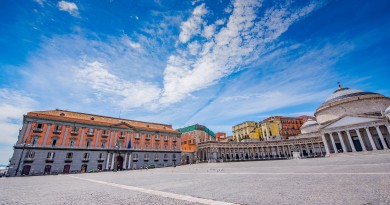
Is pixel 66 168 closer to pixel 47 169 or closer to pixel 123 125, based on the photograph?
pixel 47 169

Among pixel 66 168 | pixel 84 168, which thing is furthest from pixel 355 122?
pixel 66 168

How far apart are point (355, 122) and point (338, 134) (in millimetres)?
4948

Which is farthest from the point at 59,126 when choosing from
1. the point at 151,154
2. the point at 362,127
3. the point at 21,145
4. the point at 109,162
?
the point at 362,127

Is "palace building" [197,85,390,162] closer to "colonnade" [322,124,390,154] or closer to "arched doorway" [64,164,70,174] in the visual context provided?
"colonnade" [322,124,390,154]

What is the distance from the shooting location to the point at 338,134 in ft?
156

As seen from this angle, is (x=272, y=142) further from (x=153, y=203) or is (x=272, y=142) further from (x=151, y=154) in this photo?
(x=153, y=203)

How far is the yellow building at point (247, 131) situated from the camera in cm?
8512

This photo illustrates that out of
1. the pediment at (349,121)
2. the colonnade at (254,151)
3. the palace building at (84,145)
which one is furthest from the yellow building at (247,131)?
the palace building at (84,145)

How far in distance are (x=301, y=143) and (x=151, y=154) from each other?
52.8m

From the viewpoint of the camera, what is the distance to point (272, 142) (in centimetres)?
6525

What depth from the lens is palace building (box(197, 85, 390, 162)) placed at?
43.9m

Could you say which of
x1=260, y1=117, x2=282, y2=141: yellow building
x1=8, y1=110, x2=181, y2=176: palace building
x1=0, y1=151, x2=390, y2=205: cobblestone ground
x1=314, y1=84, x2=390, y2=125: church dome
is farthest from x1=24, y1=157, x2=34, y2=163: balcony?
x1=260, y1=117, x2=282, y2=141: yellow building

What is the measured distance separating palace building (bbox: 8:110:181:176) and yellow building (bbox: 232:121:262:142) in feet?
157

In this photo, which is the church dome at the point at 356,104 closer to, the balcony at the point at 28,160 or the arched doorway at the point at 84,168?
the arched doorway at the point at 84,168
